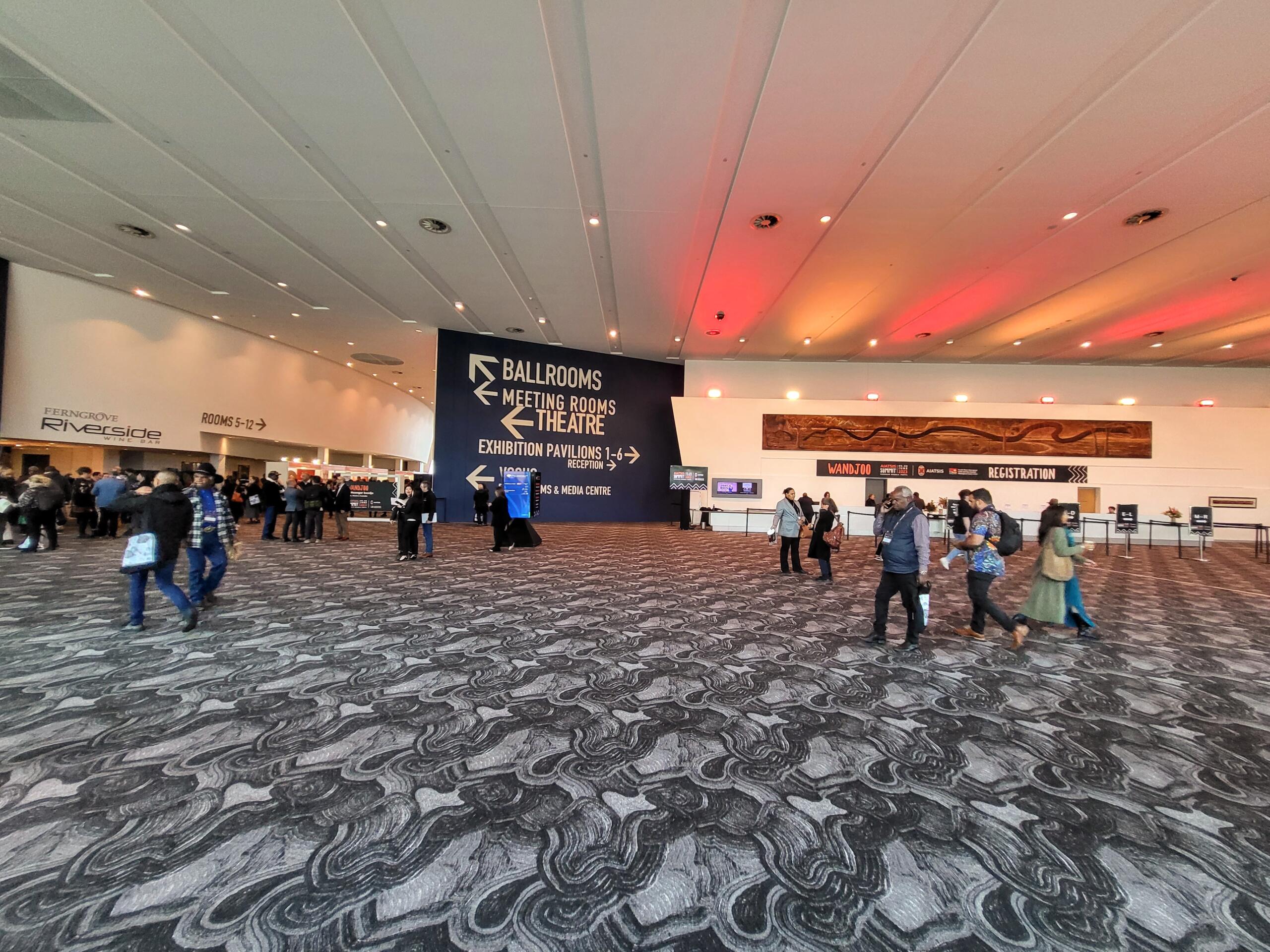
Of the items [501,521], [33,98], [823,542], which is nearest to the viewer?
[33,98]

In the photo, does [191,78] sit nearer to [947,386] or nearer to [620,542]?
[620,542]

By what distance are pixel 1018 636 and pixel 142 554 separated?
24.5 feet

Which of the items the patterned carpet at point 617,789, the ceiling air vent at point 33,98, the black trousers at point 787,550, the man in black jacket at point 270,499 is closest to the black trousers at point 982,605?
the patterned carpet at point 617,789

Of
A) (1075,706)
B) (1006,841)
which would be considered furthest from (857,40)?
(1006,841)

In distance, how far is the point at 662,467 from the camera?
62.8 ft

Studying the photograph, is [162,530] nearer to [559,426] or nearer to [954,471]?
[559,426]

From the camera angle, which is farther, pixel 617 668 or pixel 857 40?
pixel 857 40

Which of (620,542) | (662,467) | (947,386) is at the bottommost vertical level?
(620,542)

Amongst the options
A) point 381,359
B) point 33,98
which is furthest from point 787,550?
point 381,359

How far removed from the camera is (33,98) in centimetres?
605

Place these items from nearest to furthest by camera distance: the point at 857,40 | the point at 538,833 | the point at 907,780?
the point at 538,833 < the point at 907,780 < the point at 857,40

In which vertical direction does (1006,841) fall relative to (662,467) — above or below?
below

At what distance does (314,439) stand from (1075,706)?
2333 centimetres

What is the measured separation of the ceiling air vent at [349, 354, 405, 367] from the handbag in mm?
16712
